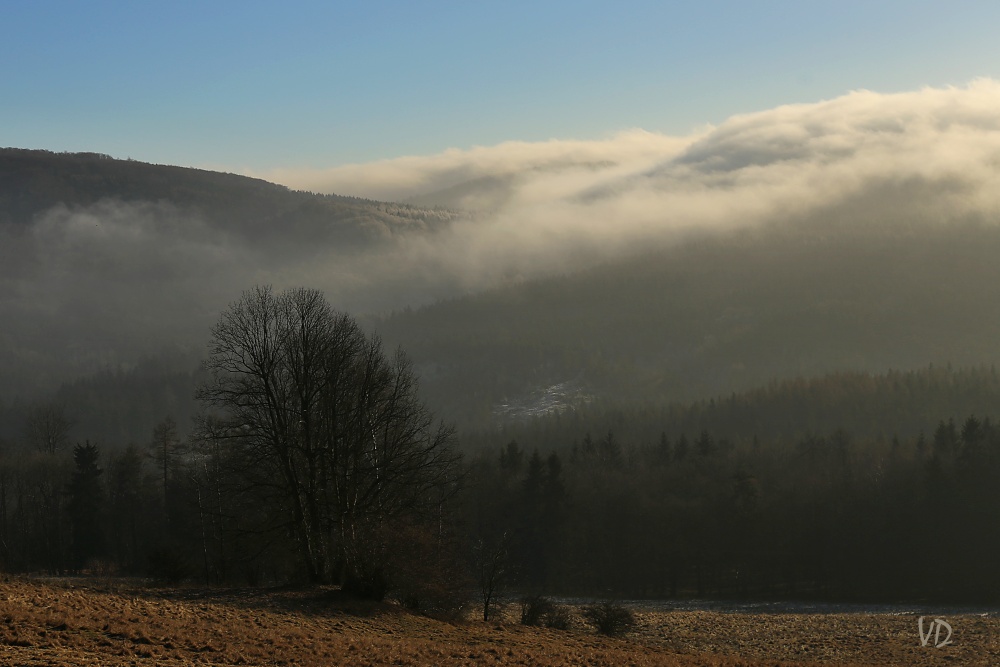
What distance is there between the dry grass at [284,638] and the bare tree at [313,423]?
5.79 m

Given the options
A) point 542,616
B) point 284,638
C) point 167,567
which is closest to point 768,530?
point 542,616

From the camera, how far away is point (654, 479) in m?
120

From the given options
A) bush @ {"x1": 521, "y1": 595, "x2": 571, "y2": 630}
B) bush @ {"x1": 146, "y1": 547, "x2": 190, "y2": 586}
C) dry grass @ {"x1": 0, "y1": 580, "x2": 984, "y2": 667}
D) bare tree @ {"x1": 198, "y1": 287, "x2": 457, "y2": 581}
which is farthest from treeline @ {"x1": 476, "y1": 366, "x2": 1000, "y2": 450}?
Result: bush @ {"x1": 146, "y1": 547, "x2": 190, "y2": 586}

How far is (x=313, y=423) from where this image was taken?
4669 cm

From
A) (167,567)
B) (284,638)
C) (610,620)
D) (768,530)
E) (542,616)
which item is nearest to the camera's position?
(284,638)

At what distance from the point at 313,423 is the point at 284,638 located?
17473mm

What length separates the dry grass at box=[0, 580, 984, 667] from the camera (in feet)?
84.0

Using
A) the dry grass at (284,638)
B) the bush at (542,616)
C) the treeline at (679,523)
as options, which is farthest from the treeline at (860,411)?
the dry grass at (284,638)

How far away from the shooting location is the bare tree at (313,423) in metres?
44.3

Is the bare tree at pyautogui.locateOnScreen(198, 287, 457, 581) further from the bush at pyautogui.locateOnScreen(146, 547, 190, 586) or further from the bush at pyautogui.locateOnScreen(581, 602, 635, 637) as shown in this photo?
the bush at pyautogui.locateOnScreen(581, 602, 635, 637)

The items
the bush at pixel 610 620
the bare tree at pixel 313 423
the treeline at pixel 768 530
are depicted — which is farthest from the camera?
the treeline at pixel 768 530

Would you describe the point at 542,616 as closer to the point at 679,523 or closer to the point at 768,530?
the point at 679,523

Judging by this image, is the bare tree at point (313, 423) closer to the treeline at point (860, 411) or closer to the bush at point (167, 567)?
the bush at point (167, 567)

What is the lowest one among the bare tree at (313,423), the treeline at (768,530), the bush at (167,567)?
the treeline at (768,530)
